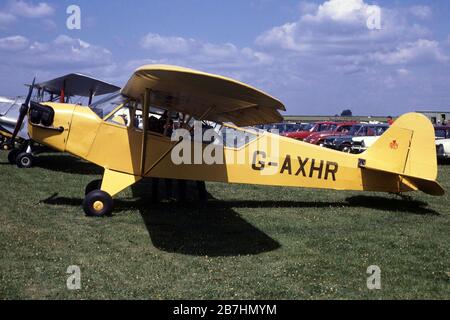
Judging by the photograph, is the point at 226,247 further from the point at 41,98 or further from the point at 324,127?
the point at 324,127

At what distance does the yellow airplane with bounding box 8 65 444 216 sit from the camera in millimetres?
7891

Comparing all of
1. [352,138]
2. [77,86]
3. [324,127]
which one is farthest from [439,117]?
[77,86]

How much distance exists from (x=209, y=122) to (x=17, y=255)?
4.37 metres

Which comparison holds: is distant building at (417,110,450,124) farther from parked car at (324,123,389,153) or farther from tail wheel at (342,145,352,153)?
tail wheel at (342,145,352,153)

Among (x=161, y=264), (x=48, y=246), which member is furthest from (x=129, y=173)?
(x=161, y=264)

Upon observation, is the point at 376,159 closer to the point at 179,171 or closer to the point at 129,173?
the point at 179,171

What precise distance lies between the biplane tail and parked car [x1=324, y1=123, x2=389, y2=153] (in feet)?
34.4

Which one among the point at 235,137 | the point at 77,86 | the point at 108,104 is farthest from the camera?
the point at 77,86

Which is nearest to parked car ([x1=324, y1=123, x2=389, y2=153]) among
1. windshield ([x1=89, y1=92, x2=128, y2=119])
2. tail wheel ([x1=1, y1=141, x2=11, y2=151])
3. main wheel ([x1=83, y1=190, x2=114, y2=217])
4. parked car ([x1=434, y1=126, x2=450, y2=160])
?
parked car ([x1=434, y1=126, x2=450, y2=160])

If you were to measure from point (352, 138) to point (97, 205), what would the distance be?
1534 centimetres

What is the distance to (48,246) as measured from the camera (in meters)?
5.83

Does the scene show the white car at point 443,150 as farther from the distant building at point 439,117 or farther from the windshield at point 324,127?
the distant building at point 439,117

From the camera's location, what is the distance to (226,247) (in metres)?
6.07

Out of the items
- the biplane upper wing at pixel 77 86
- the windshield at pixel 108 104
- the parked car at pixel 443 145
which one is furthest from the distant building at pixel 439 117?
the windshield at pixel 108 104
